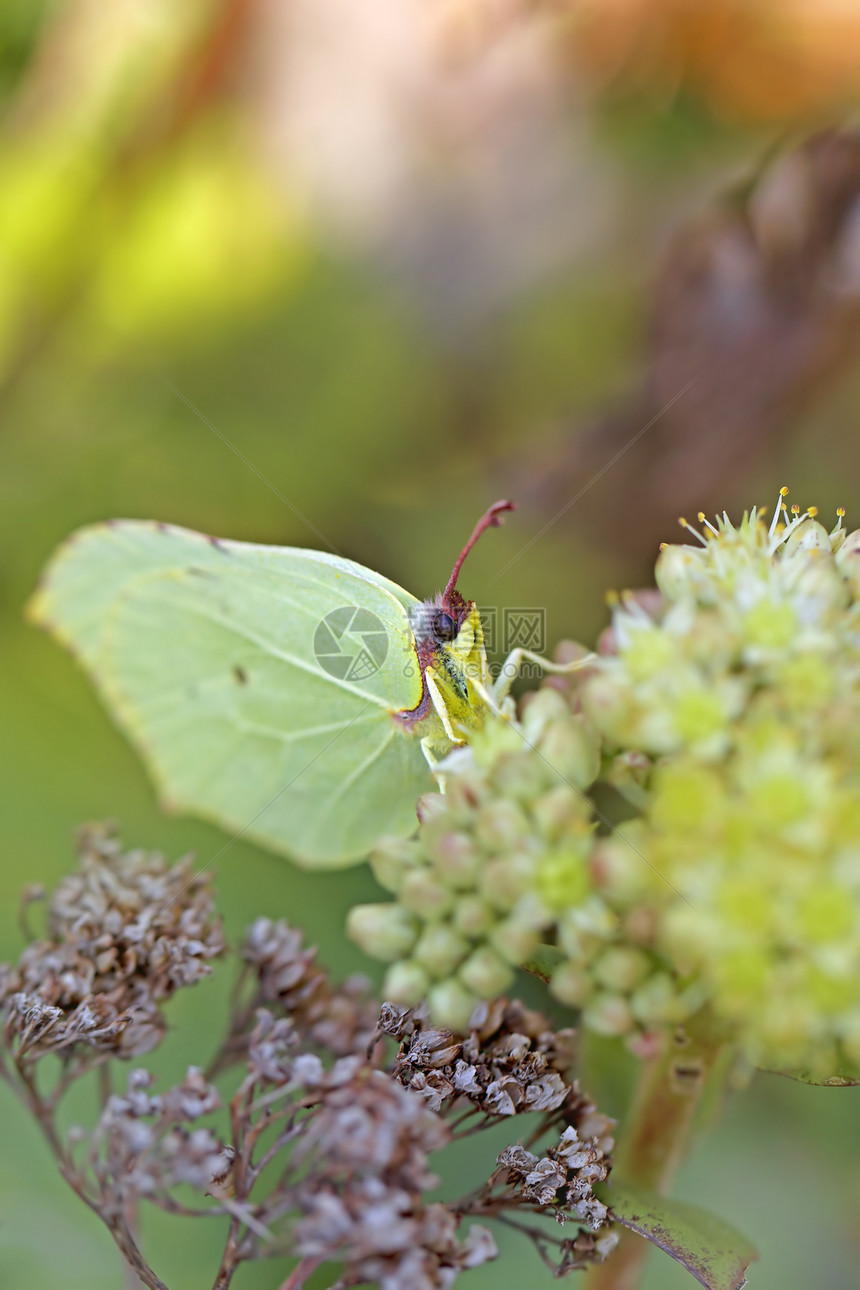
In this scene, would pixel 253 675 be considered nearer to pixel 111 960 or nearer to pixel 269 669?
pixel 269 669

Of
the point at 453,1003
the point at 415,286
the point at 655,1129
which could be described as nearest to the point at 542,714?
the point at 453,1003

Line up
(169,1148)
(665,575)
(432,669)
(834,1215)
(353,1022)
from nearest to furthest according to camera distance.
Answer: (169,1148) → (665,575) → (353,1022) → (432,669) → (834,1215)

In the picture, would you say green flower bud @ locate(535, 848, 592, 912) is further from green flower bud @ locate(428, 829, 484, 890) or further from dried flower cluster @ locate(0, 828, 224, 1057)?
dried flower cluster @ locate(0, 828, 224, 1057)

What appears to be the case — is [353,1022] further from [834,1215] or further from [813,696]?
[834,1215]

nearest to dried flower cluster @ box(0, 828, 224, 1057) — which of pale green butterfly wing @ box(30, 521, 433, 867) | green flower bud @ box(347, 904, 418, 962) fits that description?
pale green butterfly wing @ box(30, 521, 433, 867)

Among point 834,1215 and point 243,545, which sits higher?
point 243,545

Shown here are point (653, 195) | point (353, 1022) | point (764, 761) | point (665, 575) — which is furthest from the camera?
point (653, 195)

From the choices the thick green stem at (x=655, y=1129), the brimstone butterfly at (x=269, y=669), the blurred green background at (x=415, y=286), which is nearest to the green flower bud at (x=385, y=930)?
the thick green stem at (x=655, y=1129)

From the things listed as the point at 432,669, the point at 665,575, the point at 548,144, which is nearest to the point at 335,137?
the point at 548,144
